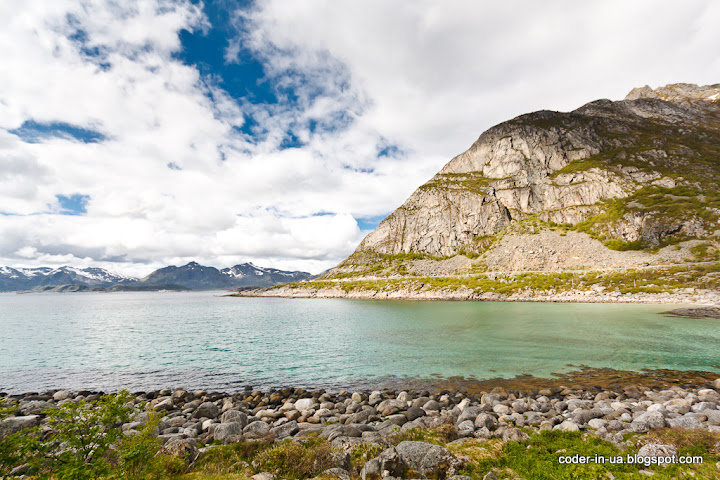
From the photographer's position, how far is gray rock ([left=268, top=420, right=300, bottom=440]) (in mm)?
14800

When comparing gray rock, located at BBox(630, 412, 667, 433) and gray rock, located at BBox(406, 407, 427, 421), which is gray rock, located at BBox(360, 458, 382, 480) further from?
gray rock, located at BBox(630, 412, 667, 433)

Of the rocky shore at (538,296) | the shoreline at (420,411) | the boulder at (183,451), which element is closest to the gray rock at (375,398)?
the shoreline at (420,411)

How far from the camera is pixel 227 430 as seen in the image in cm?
1454

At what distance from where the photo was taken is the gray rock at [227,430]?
14.2 metres

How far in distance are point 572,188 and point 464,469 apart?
773ft

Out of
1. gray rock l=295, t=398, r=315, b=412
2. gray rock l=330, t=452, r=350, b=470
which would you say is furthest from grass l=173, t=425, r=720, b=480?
gray rock l=295, t=398, r=315, b=412

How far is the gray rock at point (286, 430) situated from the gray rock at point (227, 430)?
157 centimetres

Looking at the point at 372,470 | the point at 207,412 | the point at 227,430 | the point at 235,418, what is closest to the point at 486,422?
the point at 372,470

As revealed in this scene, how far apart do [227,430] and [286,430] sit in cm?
278

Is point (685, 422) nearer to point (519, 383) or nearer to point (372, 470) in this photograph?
point (519, 383)

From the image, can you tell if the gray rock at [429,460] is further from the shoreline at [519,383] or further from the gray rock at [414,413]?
the shoreline at [519,383]

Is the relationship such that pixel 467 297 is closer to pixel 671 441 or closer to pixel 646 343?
pixel 646 343

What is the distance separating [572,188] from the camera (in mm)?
198375

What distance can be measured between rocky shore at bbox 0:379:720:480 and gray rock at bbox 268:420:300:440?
0.04m
